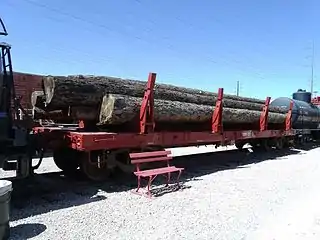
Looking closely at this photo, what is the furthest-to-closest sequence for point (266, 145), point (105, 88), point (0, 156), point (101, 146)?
1. point (266, 145)
2. point (105, 88)
3. point (101, 146)
4. point (0, 156)

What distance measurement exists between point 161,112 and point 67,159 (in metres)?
2.41

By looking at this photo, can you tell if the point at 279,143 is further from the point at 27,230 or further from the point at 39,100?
the point at 27,230

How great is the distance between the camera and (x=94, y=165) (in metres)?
7.92

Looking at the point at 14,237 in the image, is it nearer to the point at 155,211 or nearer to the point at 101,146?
the point at 155,211

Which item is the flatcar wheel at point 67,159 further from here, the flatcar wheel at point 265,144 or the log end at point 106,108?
the flatcar wheel at point 265,144

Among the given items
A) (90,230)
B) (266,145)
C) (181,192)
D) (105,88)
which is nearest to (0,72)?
(105,88)

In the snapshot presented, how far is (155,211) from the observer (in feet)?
20.1

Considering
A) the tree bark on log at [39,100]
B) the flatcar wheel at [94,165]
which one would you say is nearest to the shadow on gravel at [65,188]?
the flatcar wheel at [94,165]

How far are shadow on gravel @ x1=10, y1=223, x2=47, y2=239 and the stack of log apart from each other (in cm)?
267

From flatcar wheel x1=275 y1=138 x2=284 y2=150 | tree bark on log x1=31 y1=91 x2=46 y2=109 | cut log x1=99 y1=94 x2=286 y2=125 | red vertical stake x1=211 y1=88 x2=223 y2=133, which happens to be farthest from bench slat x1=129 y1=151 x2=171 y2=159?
flatcar wheel x1=275 y1=138 x2=284 y2=150

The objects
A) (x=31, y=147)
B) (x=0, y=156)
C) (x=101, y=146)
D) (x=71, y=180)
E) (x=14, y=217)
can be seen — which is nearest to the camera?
(x=14, y=217)

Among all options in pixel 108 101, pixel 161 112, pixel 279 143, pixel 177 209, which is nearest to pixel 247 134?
pixel 279 143

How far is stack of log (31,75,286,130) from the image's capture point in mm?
7262

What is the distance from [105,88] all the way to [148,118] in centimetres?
118
